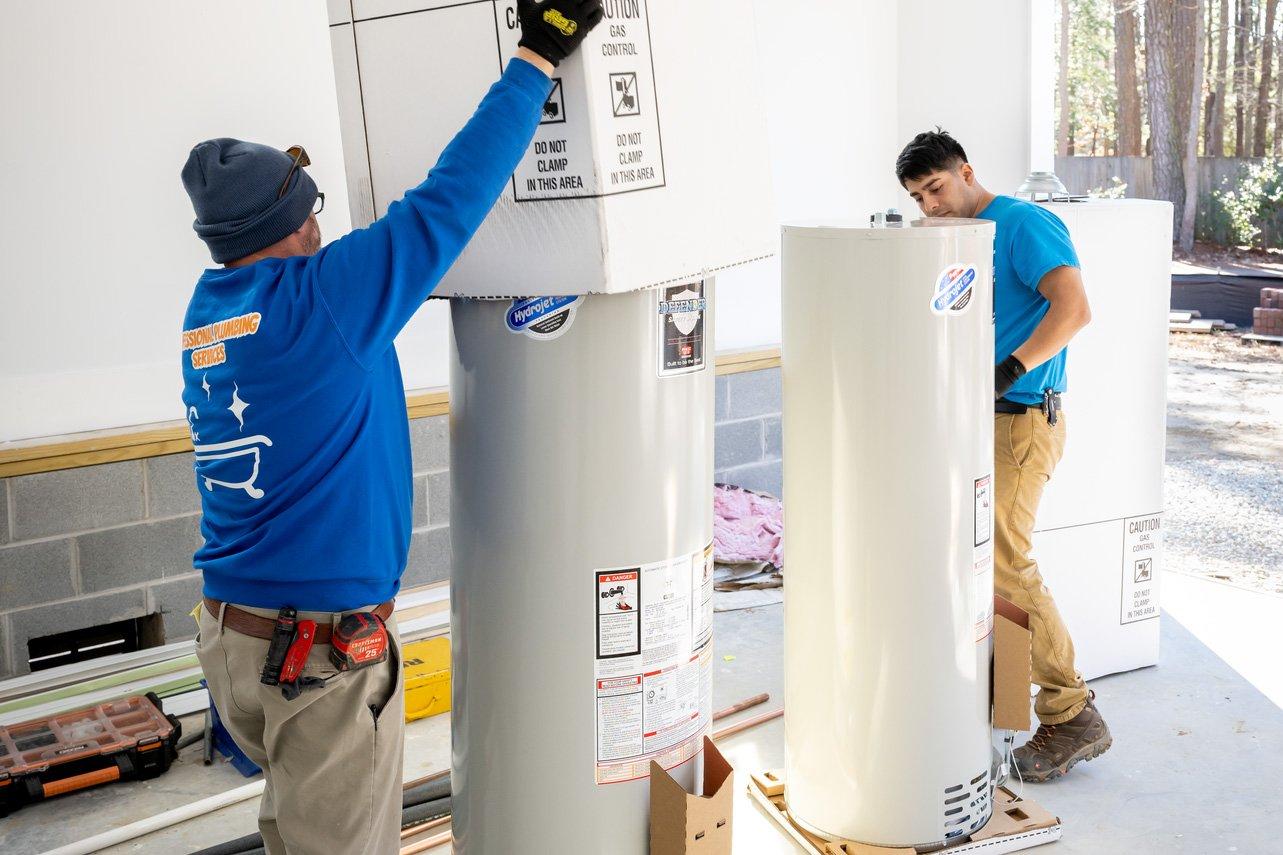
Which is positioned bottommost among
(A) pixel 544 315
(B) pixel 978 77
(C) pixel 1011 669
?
(C) pixel 1011 669

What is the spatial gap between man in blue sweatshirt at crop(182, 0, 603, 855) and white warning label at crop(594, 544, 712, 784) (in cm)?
36

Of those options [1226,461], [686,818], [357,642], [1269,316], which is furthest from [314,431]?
[1269,316]

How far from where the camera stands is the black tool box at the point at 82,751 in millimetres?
3215

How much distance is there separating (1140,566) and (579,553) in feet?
7.94

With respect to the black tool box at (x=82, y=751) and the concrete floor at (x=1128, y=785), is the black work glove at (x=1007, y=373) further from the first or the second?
the black tool box at (x=82, y=751)

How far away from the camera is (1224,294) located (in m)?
11.5

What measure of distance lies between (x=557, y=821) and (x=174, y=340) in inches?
98.7

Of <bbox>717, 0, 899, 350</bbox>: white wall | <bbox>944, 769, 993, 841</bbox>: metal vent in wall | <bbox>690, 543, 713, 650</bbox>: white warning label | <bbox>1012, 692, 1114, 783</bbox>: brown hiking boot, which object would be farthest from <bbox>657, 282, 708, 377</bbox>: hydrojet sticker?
<bbox>717, 0, 899, 350</bbox>: white wall

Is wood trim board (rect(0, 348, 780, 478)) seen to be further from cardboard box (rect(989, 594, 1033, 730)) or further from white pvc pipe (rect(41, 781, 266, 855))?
cardboard box (rect(989, 594, 1033, 730))

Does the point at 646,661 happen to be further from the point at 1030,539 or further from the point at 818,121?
the point at 818,121

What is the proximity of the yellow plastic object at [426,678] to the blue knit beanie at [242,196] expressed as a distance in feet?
6.64

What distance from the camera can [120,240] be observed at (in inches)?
151

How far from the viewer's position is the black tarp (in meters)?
11.4

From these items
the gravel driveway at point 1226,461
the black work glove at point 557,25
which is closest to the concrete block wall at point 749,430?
the gravel driveway at point 1226,461
